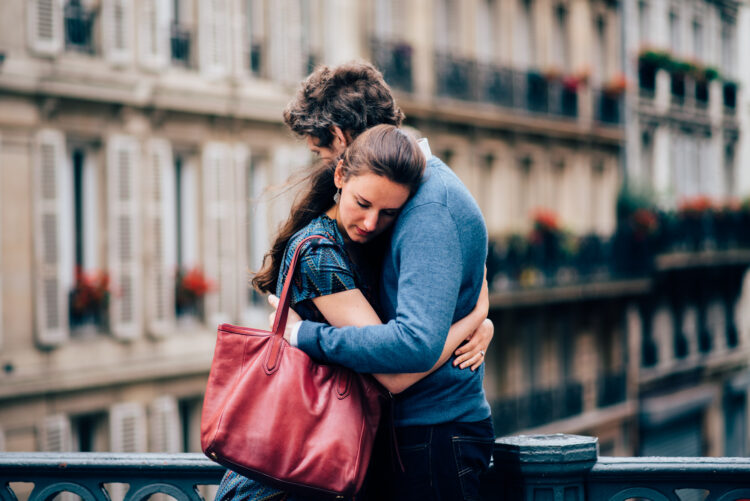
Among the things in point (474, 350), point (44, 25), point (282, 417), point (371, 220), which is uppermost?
point (44, 25)

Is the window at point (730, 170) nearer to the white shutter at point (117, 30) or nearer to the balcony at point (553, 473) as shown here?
the white shutter at point (117, 30)

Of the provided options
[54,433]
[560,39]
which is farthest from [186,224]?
[560,39]

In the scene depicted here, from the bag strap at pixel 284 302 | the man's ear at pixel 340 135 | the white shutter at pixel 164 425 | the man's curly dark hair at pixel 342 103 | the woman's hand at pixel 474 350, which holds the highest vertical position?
the man's curly dark hair at pixel 342 103

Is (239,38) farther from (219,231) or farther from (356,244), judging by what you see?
(356,244)

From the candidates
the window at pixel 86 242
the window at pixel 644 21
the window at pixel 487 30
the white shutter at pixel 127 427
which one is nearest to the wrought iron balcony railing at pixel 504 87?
the window at pixel 487 30

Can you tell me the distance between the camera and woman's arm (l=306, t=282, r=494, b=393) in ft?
9.24

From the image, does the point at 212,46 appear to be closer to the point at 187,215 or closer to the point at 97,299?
the point at 187,215

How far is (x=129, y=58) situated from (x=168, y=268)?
297 centimetres

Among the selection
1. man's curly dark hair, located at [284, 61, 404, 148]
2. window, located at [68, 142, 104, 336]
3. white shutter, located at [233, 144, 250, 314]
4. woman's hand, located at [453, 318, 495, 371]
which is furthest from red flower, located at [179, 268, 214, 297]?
woman's hand, located at [453, 318, 495, 371]

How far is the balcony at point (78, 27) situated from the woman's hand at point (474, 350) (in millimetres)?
12156

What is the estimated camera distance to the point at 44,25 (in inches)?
536

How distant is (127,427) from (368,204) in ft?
40.9

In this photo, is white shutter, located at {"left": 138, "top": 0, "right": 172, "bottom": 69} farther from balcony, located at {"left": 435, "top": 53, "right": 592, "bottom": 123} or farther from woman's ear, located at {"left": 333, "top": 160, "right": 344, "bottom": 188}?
woman's ear, located at {"left": 333, "top": 160, "right": 344, "bottom": 188}

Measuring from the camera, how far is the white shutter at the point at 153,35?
1484 cm
